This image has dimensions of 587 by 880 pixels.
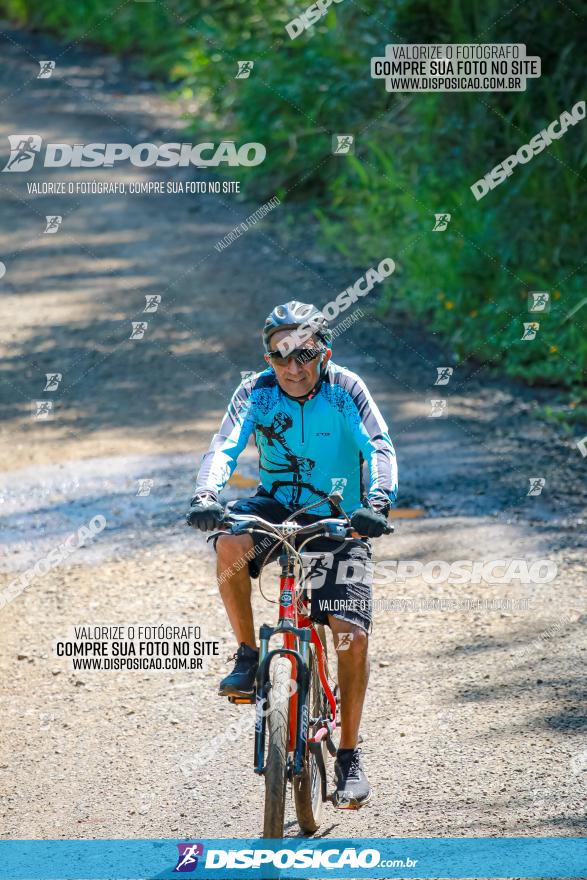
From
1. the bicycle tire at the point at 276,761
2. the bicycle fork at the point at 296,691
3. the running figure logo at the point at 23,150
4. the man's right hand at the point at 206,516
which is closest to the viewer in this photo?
the bicycle tire at the point at 276,761

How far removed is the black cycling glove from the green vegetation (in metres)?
7.22

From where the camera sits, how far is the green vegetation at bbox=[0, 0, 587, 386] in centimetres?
1198

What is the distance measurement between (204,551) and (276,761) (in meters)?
4.19

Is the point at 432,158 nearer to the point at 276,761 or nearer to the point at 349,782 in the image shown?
the point at 349,782

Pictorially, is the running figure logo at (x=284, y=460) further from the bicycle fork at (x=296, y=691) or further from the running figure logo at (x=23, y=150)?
the running figure logo at (x=23, y=150)

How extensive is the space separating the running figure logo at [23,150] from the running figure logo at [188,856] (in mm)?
15200

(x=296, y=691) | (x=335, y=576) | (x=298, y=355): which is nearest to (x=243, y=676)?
(x=296, y=691)

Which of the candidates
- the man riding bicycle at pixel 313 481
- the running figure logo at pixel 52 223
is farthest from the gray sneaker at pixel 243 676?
the running figure logo at pixel 52 223

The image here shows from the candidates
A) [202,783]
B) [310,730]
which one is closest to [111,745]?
[202,783]

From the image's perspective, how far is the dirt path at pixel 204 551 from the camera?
5621 millimetres

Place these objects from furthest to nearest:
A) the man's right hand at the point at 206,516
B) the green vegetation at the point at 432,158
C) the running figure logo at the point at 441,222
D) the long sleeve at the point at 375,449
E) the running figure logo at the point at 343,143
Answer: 1. the running figure logo at the point at 343,143
2. the running figure logo at the point at 441,222
3. the green vegetation at the point at 432,158
4. the long sleeve at the point at 375,449
5. the man's right hand at the point at 206,516

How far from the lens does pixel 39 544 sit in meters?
8.74

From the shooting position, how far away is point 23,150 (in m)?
19.2

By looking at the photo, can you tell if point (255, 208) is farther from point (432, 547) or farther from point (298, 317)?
point (298, 317)
